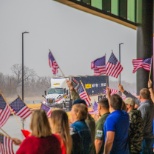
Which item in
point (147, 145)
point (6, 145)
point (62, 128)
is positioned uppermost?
point (62, 128)

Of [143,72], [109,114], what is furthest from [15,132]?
[143,72]

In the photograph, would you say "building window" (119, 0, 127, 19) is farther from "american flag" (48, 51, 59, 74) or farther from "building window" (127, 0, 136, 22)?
"american flag" (48, 51, 59, 74)

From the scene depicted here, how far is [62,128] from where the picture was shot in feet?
9.87

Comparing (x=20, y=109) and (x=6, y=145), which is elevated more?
(x=20, y=109)

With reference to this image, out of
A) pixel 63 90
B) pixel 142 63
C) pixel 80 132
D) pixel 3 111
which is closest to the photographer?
pixel 80 132

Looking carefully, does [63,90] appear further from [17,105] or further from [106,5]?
[106,5]

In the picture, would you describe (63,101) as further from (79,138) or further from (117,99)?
(79,138)

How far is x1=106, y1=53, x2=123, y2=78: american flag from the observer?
734cm

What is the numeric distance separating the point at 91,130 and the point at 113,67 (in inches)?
132

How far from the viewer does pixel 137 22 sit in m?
9.88

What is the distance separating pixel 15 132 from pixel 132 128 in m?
1.83

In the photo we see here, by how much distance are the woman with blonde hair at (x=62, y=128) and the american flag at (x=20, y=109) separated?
5.06 ft

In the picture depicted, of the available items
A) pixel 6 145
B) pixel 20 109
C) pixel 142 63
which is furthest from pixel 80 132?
pixel 142 63

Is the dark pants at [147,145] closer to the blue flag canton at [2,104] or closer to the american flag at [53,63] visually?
the american flag at [53,63]
